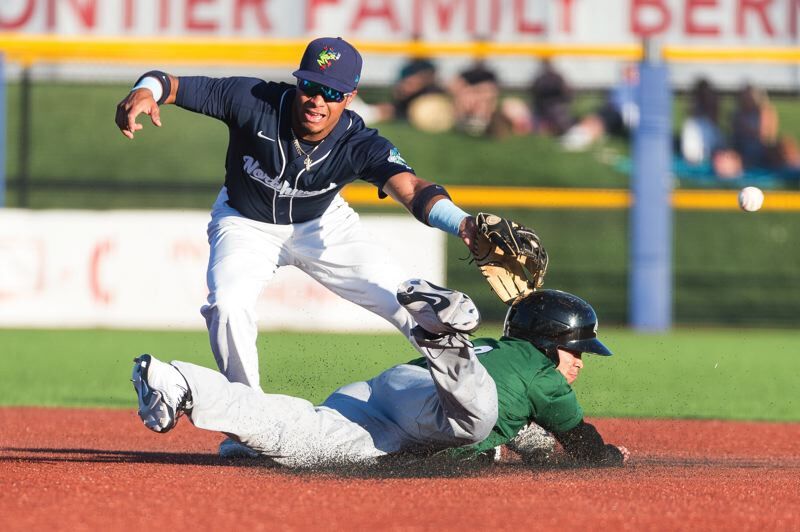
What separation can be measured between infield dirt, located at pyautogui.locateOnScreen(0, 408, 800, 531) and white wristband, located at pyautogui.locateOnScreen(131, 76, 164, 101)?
4.79 ft

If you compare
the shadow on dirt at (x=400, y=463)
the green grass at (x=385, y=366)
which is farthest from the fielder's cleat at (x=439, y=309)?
the green grass at (x=385, y=366)

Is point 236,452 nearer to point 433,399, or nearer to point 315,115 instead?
point 433,399

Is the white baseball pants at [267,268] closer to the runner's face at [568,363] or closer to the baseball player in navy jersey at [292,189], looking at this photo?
the baseball player in navy jersey at [292,189]

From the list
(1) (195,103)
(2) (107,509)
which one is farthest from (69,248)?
(2) (107,509)

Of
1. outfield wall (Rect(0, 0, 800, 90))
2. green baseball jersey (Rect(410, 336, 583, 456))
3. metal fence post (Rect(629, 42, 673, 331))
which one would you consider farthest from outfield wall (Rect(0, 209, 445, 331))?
green baseball jersey (Rect(410, 336, 583, 456))

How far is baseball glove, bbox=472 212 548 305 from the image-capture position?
4.77 meters

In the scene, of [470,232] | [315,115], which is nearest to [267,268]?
[315,115]

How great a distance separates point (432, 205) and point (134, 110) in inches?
47.6

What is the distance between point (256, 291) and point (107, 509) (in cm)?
170

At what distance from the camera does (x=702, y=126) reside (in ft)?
51.4

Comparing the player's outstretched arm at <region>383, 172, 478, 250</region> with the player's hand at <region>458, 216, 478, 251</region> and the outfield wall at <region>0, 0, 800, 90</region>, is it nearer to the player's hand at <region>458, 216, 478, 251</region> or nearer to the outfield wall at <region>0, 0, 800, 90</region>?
the player's hand at <region>458, 216, 478, 251</region>

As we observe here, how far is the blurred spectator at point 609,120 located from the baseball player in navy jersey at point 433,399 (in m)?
9.41

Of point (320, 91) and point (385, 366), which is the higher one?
point (320, 91)

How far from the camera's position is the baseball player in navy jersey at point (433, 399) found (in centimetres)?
419
